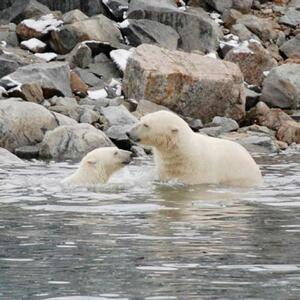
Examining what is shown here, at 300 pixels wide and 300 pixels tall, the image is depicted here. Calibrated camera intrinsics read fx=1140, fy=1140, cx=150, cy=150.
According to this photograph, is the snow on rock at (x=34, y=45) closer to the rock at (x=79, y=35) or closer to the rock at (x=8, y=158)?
the rock at (x=79, y=35)

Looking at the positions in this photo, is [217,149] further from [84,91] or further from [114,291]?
[84,91]

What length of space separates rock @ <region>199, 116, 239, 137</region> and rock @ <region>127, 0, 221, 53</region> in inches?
307

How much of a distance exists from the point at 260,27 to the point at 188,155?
21.3 meters

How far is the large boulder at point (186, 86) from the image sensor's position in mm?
24516

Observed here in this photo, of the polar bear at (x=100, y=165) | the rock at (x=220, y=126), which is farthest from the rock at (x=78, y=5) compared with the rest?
the polar bear at (x=100, y=165)

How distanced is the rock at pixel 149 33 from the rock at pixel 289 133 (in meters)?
7.72

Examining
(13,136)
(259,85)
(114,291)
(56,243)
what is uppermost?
(114,291)

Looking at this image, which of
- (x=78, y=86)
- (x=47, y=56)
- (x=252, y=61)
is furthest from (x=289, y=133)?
(x=47, y=56)

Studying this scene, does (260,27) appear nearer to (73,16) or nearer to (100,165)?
(73,16)

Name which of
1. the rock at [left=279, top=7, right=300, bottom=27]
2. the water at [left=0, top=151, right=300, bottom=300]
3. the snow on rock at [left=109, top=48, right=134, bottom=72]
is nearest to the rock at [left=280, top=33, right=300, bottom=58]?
the rock at [left=279, top=7, right=300, bottom=27]

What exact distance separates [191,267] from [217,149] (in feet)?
21.6

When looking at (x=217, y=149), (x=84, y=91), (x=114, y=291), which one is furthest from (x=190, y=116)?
(x=114, y=291)

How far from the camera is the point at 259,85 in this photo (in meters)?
29.2

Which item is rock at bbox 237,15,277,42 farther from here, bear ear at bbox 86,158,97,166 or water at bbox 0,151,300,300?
bear ear at bbox 86,158,97,166
